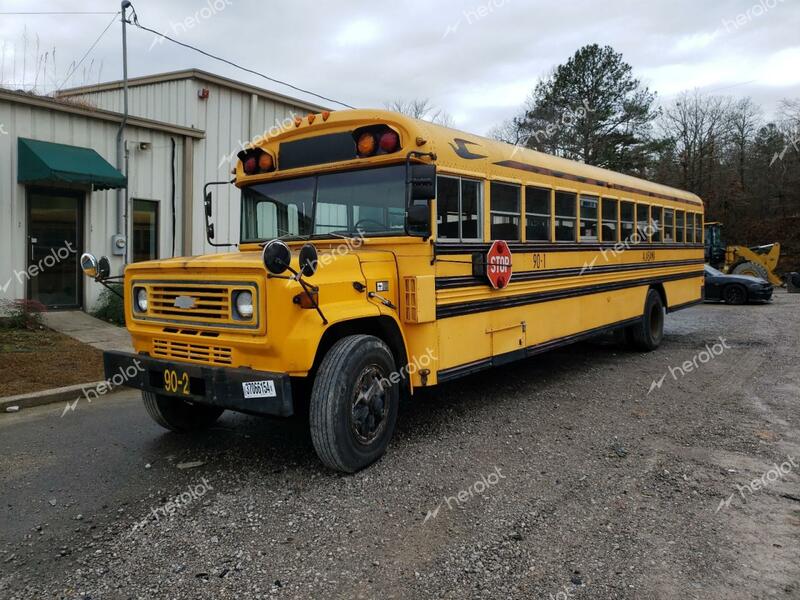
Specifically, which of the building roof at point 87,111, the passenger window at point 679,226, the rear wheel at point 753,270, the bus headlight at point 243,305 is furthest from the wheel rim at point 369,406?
the rear wheel at point 753,270

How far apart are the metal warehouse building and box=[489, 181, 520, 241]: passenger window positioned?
6669mm

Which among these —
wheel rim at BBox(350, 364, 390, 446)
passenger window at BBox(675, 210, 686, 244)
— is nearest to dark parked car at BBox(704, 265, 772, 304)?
passenger window at BBox(675, 210, 686, 244)

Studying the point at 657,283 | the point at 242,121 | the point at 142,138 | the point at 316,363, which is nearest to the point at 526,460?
the point at 316,363

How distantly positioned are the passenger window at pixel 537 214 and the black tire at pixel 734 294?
46.5ft

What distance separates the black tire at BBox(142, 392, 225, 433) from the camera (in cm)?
464

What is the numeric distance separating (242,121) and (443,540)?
10870 millimetres

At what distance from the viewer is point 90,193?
968cm

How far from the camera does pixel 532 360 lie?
8258mm

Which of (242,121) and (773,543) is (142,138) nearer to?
(242,121)

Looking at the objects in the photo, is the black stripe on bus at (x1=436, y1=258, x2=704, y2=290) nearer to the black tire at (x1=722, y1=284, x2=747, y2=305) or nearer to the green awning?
the green awning

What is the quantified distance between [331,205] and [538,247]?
2326mm

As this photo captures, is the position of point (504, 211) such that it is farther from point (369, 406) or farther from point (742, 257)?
point (742, 257)
